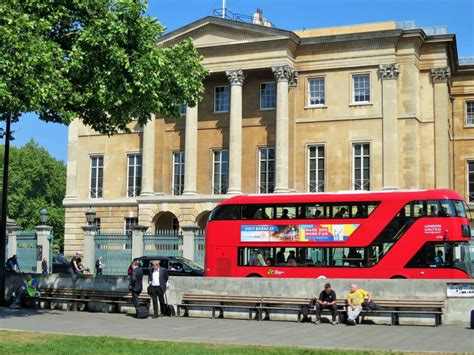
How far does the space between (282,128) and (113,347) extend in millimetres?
35655

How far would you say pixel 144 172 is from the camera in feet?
176

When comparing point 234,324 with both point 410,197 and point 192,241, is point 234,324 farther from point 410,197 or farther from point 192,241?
point 192,241

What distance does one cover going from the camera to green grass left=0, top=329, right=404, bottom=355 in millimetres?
14555

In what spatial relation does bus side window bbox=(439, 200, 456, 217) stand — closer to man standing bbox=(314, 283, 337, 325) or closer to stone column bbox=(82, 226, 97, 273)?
man standing bbox=(314, 283, 337, 325)

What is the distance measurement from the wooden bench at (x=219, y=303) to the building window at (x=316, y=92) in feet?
99.6

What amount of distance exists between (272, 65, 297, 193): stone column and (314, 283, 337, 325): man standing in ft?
90.3

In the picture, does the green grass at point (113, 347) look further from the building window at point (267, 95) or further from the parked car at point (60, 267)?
the building window at point (267, 95)

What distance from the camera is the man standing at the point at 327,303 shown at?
21156 millimetres

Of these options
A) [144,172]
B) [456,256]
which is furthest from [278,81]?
[456,256]

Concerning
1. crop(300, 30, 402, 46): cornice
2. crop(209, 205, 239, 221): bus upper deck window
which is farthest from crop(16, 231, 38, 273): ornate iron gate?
crop(300, 30, 402, 46): cornice

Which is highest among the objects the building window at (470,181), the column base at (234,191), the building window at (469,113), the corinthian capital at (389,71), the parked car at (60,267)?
the corinthian capital at (389,71)

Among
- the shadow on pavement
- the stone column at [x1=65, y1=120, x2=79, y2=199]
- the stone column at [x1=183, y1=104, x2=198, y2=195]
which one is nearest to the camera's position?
the shadow on pavement

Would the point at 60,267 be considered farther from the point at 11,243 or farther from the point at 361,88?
the point at 361,88

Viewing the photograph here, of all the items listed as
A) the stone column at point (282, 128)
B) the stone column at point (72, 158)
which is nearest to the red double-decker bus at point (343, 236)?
the stone column at point (282, 128)
